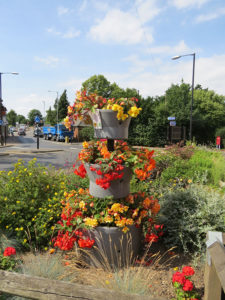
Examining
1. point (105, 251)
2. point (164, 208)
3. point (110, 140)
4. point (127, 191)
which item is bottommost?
point (105, 251)

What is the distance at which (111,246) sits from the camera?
2959mm

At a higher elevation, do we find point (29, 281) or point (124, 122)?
point (124, 122)

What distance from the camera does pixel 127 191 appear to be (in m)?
3.15

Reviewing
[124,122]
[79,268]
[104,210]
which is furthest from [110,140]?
[79,268]

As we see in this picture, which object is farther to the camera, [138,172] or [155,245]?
[155,245]

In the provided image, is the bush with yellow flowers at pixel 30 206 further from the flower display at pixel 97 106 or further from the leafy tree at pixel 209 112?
the leafy tree at pixel 209 112

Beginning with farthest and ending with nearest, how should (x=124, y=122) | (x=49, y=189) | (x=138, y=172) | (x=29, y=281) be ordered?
(x=49, y=189) < (x=124, y=122) < (x=138, y=172) < (x=29, y=281)

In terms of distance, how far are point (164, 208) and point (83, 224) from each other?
141 cm

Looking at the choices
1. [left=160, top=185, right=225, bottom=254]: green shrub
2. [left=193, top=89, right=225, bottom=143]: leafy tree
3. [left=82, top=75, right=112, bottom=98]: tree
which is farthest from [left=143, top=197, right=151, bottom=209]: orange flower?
[left=82, top=75, right=112, bottom=98]: tree

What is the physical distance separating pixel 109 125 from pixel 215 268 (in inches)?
73.7

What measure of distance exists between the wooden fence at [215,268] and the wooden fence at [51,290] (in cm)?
45

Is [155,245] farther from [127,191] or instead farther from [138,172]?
[138,172]

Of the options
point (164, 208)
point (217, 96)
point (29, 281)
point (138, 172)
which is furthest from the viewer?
point (217, 96)

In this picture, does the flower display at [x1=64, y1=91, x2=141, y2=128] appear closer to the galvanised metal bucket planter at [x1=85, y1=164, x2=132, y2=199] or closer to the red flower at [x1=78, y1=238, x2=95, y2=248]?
the galvanised metal bucket planter at [x1=85, y1=164, x2=132, y2=199]
